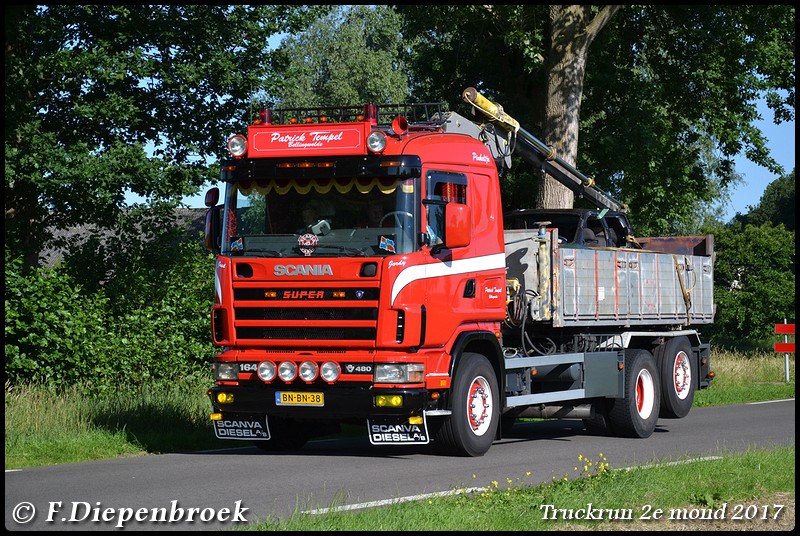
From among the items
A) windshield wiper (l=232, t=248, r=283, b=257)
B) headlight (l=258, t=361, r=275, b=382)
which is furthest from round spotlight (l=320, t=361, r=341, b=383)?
windshield wiper (l=232, t=248, r=283, b=257)

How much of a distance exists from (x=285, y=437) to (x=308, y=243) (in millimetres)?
2701

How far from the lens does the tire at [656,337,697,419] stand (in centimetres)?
1752

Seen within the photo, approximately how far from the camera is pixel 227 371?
43.4 feet

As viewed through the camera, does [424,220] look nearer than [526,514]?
No

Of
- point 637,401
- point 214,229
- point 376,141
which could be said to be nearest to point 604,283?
point 637,401

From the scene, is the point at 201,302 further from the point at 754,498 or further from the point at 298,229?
the point at 754,498

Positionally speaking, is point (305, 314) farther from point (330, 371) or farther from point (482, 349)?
point (482, 349)

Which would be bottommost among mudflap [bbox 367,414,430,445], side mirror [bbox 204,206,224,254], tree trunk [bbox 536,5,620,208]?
mudflap [bbox 367,414,430,445]

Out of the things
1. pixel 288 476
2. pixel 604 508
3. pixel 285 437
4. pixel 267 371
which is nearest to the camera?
pixel 604 508

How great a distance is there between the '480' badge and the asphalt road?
2234mm

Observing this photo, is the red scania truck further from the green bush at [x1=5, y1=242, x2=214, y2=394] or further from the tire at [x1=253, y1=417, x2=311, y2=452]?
the green bush at [x1=5, y1=242, x2=214, y2=394]

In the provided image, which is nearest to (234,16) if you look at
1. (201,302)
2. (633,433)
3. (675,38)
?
(201,302)

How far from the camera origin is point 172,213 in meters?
20.7

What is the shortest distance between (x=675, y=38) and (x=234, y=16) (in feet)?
42.2
